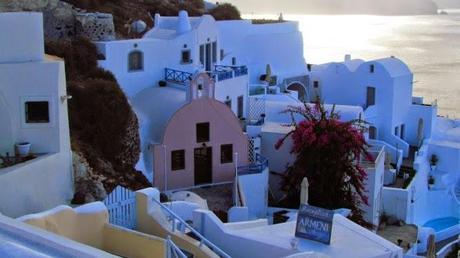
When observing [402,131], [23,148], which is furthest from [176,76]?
[402,131]

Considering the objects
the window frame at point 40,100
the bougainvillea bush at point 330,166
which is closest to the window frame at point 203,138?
the bougainvillea bush at point 330,166

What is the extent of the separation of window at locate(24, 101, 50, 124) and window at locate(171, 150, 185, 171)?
589cm

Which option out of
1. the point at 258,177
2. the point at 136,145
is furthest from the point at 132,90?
the point at 258,177

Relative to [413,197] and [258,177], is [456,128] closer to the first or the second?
[413,197]

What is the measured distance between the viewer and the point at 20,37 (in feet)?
42.8

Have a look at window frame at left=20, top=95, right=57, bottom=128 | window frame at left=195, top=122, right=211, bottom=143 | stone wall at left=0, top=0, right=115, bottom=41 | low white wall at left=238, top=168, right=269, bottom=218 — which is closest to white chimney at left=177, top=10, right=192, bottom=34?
stone wall at left=0, top=0, right=115, bottom=41

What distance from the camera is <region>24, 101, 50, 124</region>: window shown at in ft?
43.5

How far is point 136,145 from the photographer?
18.3 metres

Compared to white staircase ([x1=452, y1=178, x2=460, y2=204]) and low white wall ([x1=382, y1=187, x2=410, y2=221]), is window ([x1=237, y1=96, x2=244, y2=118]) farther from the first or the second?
white staircase ([x1=452, y1=178, x2=460, y2=204])

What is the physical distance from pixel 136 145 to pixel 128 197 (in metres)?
6.09

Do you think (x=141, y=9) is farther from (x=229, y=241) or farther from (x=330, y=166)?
(x=229, y=241)

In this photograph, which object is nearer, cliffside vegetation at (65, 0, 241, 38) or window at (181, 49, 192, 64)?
window at (181, 49, 192, 64)

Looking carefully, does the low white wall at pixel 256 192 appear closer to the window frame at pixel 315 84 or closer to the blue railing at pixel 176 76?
the blue railing at pixel 176 76

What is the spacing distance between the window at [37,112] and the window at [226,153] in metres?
7.02
